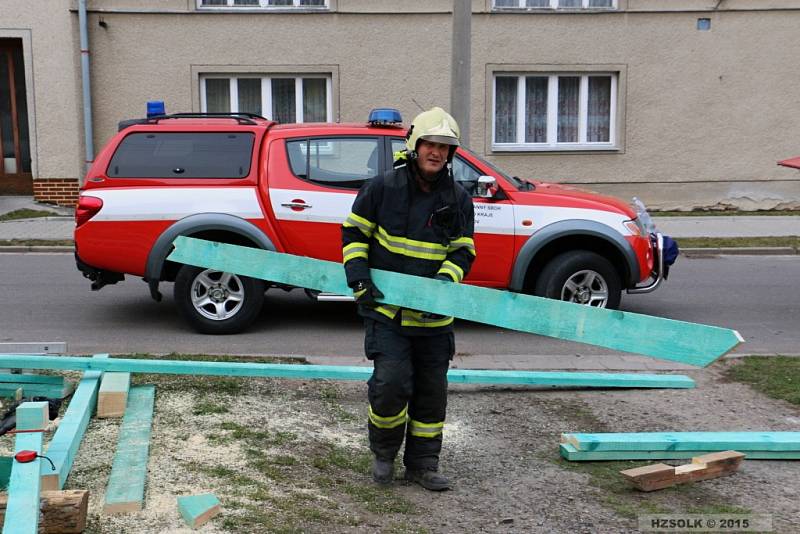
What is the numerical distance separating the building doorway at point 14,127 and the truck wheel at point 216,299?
Result: 11.2 m

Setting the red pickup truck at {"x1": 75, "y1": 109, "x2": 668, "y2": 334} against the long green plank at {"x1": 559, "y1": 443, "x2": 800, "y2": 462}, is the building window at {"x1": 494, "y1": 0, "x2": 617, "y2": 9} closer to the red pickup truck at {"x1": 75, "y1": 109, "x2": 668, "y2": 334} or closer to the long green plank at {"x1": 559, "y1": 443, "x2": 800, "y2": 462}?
the red pickup truck at {"x1": 75, "y1": 109, "x2": 668, "y2": 334}

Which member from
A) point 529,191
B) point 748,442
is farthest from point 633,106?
point 748,442

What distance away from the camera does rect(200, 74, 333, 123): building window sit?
58.7ft

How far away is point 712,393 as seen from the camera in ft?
20.8

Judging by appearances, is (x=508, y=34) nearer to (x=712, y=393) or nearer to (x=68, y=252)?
(x=68, y=252)

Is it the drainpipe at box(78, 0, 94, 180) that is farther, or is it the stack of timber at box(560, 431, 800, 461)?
the drainpipe at box(78, 0, 94, 180)

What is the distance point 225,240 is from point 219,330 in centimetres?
80

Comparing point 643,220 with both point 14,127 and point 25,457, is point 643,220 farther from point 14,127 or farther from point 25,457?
point 14,127

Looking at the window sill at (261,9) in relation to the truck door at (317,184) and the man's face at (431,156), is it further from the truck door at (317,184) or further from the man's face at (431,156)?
the man's face at (431,156)

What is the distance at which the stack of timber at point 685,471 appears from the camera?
447 cm

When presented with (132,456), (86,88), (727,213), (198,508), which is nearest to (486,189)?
(132,456)

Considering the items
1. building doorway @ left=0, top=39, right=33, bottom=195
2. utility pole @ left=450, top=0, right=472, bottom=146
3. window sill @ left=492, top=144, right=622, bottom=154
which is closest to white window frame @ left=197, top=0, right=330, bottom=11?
building doorway @ left=0, top=39, right=33, bottom=195

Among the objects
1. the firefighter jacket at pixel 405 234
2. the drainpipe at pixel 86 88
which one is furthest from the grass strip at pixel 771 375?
the drainpipe at pixel 86 88

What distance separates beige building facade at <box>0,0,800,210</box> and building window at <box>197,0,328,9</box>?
0.11 ft
